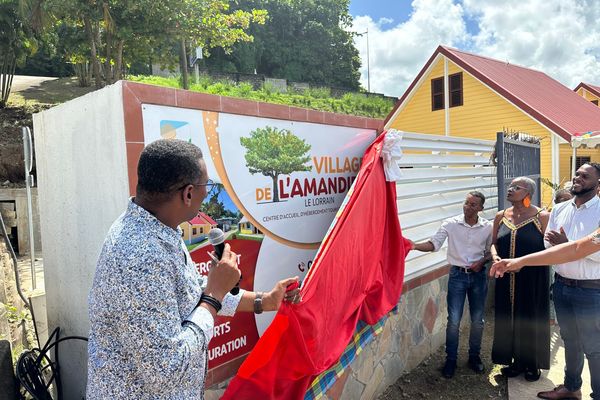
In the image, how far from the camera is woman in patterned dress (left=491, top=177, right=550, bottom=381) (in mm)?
3977

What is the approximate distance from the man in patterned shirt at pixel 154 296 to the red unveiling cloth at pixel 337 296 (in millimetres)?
883

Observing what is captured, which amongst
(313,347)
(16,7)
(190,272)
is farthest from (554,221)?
(16,7)

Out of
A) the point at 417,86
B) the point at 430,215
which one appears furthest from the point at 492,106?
the point at 430,215

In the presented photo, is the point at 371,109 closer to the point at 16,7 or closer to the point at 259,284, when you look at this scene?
the point at 16,7

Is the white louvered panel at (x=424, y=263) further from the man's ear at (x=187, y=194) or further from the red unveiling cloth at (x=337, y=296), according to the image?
the man's ear at (x=187, y=194)

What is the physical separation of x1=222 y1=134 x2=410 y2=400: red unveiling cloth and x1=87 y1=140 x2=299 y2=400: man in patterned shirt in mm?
883

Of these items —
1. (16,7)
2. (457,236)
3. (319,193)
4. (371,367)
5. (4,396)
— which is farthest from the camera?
(16,7)

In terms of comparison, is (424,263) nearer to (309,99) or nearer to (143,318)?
(143,318)

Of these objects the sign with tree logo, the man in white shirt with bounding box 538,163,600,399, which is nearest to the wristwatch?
the sign with tree logo

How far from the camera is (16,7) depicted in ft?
39.4

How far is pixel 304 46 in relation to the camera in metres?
Result: 45.4

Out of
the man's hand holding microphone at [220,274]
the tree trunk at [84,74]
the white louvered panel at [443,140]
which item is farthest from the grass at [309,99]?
the man's hand holding microphone at [220,274]

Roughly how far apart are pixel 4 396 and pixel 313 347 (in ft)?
5.39

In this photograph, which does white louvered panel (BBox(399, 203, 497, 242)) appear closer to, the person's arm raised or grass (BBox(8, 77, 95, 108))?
the person's arm raised
